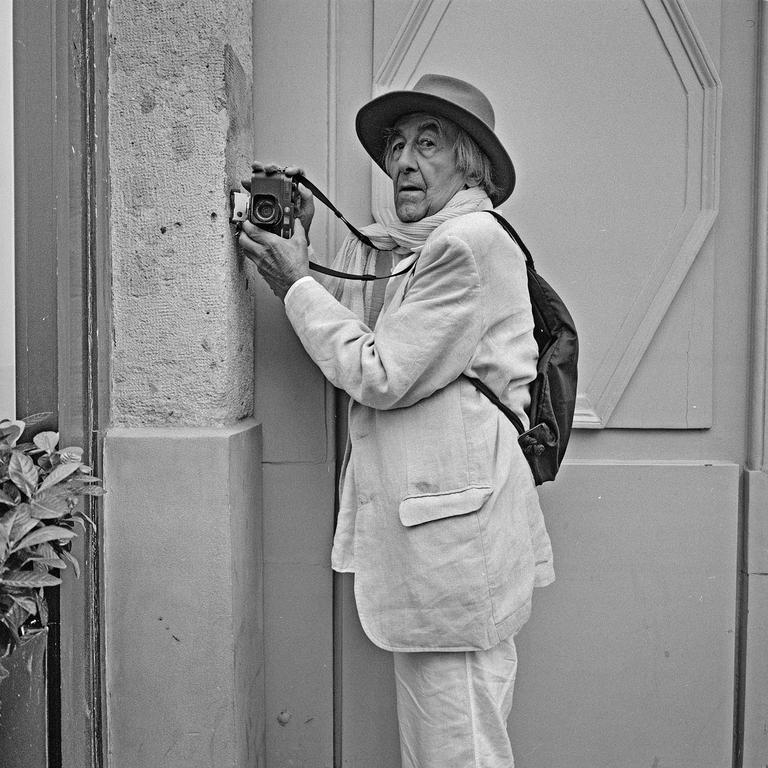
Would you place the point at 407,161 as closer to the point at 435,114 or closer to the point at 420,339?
the point at 435,114

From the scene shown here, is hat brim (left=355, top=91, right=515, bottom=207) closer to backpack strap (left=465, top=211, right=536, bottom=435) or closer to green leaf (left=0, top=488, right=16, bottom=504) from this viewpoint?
backpack strap (left=465, top=211, right=536, bottom=435)

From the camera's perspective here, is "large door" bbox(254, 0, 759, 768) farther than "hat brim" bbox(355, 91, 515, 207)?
Yes

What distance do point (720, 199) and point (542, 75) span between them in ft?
2.05

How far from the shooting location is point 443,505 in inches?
69.7

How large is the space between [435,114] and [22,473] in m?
1.24

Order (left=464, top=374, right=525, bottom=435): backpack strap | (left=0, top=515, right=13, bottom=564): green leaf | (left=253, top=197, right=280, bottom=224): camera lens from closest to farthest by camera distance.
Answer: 1. (left=0, top=515, right=13, bottom=564): green leaf
2. (left=464, top=374, right=525, bottom=435): backpack strap
3. (left=253, top=197, right=280, bottom=224): camera lens

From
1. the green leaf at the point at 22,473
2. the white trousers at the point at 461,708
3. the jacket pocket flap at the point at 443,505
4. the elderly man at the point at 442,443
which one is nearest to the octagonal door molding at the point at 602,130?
the elderly man at the point at 442,443

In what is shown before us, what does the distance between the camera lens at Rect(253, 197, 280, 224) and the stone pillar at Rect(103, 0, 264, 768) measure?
0.08m

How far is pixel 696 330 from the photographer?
2.33 m

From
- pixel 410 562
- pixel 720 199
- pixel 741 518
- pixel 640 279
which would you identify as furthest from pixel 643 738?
pixel 720 199

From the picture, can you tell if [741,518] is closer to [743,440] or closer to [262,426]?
[743,440]

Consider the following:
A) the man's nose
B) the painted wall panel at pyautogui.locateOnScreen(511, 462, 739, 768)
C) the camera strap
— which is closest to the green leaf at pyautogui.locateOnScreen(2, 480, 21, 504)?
the camera strap

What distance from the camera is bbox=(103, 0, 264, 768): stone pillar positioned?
1.92m

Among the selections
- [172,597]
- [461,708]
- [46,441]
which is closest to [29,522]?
[46,441]
